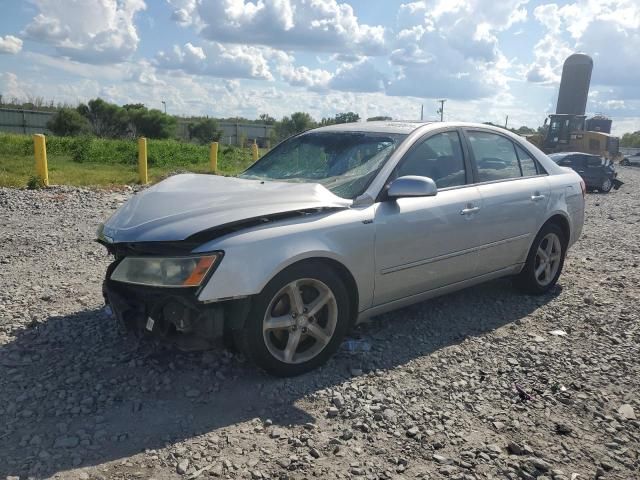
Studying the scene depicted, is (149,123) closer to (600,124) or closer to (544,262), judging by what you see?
(544,262)

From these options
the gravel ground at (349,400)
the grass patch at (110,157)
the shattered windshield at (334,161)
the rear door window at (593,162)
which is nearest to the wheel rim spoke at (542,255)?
the gravel ground at (349,400)

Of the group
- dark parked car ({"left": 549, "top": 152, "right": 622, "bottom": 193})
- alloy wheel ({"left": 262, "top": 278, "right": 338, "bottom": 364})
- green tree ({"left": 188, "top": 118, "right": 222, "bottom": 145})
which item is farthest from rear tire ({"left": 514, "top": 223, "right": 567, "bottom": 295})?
green tree ({"left": 188, "top": 118, "right": 222, "bottom": 145})

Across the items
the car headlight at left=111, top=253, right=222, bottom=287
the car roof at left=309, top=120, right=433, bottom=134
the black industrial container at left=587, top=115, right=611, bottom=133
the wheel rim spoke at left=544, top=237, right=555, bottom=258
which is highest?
the black industrial container at left=587, top=115, right=611, bottom=133

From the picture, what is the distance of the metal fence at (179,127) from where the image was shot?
30094 mm

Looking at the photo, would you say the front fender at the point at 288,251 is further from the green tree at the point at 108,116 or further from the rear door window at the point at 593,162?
the green tree at the point at 108,116

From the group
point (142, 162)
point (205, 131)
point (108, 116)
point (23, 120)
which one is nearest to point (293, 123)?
point (205, 131)

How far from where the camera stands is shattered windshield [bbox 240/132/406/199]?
401 cm

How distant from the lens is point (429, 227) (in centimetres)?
409

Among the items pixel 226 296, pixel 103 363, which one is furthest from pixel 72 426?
pixel 226 296

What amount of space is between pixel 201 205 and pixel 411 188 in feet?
4.61

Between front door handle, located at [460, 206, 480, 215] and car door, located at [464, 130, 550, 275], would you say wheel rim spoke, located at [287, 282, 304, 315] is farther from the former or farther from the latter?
car door, located at [464, 130, 550, 275]

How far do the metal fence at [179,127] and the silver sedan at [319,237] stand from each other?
30484mm

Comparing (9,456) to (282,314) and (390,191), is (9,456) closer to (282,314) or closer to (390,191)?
(282,314)

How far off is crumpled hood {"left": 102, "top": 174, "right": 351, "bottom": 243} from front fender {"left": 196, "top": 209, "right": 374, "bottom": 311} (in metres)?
0.11
